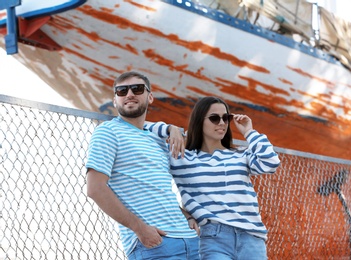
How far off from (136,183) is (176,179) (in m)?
0.38

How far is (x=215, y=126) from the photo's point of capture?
8.00 feet

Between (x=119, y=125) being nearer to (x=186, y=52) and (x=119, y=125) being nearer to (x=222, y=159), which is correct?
(x=222, y=159)

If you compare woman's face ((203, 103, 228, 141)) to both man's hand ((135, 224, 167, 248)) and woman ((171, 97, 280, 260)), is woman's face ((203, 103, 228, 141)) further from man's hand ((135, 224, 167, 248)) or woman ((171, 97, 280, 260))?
man's hand ((135, 224, 167, 248))

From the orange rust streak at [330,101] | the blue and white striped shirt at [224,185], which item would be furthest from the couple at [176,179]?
the orange rust streak at [330,101]

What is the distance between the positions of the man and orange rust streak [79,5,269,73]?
4.56 metres

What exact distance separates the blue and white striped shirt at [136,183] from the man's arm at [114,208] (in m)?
0.07

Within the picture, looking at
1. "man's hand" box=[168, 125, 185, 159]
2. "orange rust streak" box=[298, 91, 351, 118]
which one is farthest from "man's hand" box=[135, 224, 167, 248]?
"orange rust streak" box=[298, 91, 351, 118]

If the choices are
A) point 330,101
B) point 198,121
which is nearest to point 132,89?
point 198,121

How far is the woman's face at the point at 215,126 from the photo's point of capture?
2.44 m

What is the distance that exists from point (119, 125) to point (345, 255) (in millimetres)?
3195

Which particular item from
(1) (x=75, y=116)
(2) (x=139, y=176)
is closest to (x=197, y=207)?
(2) (x=139, y=176)

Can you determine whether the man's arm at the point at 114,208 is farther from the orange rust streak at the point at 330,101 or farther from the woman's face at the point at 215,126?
the orange rust streak at the point at 330,101

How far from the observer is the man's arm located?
1917mm

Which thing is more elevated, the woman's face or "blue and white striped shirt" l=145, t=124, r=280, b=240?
the woman's face
